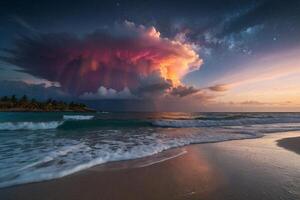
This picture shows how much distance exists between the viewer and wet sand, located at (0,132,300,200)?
12.4 ft

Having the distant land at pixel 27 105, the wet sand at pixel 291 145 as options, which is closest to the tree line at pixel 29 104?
the distant land at pixel 27 105

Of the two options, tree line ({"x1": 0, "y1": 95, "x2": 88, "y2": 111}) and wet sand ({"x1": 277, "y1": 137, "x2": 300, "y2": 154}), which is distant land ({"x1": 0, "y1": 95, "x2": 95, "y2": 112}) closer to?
tree line ({"x1": 0, "y1": 95, "x2": 88, "y2": 111})

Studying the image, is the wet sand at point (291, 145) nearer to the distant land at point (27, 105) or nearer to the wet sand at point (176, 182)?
the wet sand at point (176, 182)

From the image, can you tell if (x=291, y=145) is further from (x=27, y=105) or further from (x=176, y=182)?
(x=27, y=105)

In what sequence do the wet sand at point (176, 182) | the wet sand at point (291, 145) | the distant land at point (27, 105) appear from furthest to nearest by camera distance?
the distant land at point (27, 105), the wet sand at point (291, 145), the wet sand at point (176, 182)

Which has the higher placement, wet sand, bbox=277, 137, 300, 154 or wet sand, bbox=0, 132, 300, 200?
wet sand, bbox=277, 137, 300, 154

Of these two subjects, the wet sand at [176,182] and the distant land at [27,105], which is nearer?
the wet sand at [176,182]

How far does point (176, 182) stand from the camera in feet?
14.8

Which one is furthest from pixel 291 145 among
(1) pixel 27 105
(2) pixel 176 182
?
(1) pixel 27 105

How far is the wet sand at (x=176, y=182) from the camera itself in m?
3.78

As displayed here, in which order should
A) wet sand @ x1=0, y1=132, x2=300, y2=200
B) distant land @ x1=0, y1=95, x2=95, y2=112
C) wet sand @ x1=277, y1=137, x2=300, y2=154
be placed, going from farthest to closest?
distant land @ x1=0, y1=95, x2=95, y2=112 < wet sand @ x1=277, y1=137, x2=300, y2=154 < wet sand @ x1=0, y1=132, x2=300, y2=200

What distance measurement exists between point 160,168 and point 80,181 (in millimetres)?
2148

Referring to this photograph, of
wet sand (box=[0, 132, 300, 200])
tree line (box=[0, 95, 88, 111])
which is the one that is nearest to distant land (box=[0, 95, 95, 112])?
tree line (box=[0, 95, 88, 111])

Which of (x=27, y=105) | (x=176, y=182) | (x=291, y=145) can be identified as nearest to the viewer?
(x=176, y=182)
